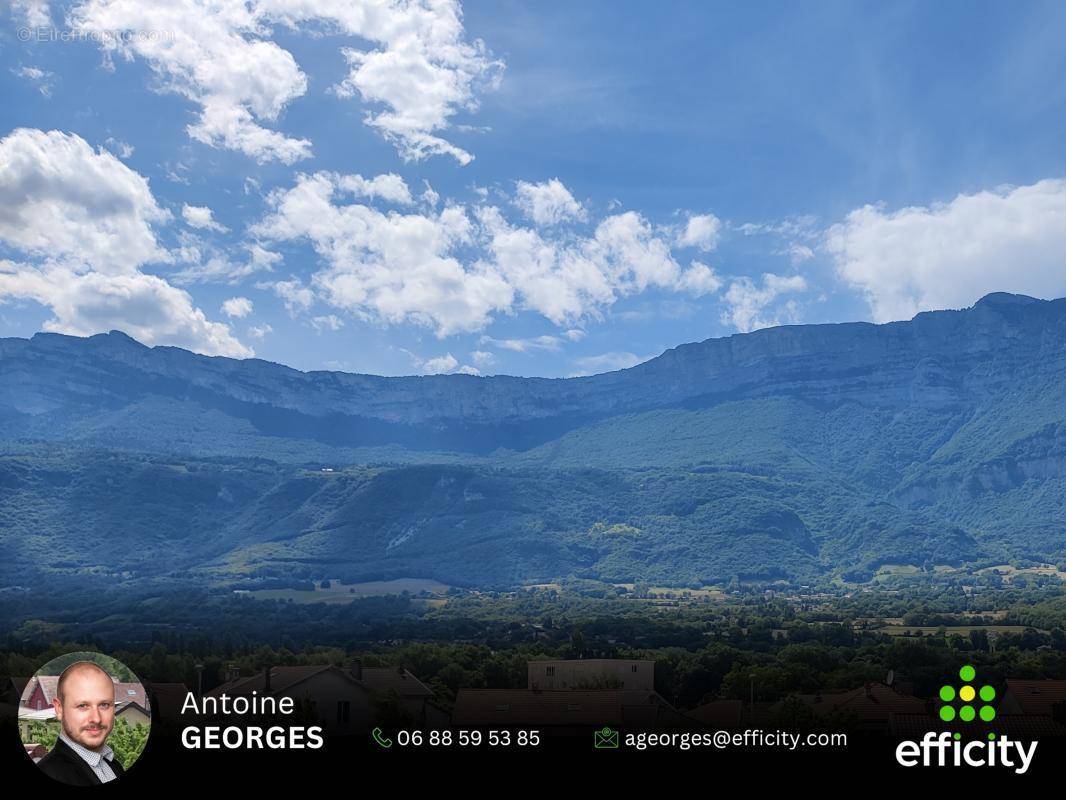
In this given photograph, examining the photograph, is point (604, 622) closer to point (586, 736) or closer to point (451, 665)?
point (451, 665)

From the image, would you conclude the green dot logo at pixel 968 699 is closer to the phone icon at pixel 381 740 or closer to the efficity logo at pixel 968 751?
the efficity logo at pixel 968 751

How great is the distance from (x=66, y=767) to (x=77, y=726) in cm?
110

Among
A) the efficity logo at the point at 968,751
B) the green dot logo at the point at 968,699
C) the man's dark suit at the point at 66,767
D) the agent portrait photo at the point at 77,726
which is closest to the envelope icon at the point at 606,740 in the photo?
the efficity logo at the point at 968,751

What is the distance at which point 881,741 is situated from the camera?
34344 millimetres

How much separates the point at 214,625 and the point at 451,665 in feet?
334

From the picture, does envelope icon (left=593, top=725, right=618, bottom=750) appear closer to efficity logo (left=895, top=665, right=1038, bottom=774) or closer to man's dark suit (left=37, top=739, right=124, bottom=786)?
efficity logo (left=895, top=665, right=1038, bottom=774)

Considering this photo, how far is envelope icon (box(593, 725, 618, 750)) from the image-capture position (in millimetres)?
29906

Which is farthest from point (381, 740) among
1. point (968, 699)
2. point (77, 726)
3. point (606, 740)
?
point (968, 699)

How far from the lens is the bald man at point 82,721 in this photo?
21.4 m

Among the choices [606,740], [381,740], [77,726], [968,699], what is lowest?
[606,740]

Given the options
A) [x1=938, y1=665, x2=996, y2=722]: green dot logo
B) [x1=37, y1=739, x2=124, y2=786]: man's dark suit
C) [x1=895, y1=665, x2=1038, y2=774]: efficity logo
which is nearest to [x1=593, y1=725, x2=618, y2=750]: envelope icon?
[x1=895, y1=665, x2=1038, y2=774]: efficity logo

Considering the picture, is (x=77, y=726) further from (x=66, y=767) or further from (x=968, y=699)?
(x=968, y=699)

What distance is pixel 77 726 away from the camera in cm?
2153

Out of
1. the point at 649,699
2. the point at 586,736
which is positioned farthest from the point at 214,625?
the point at 586,736
